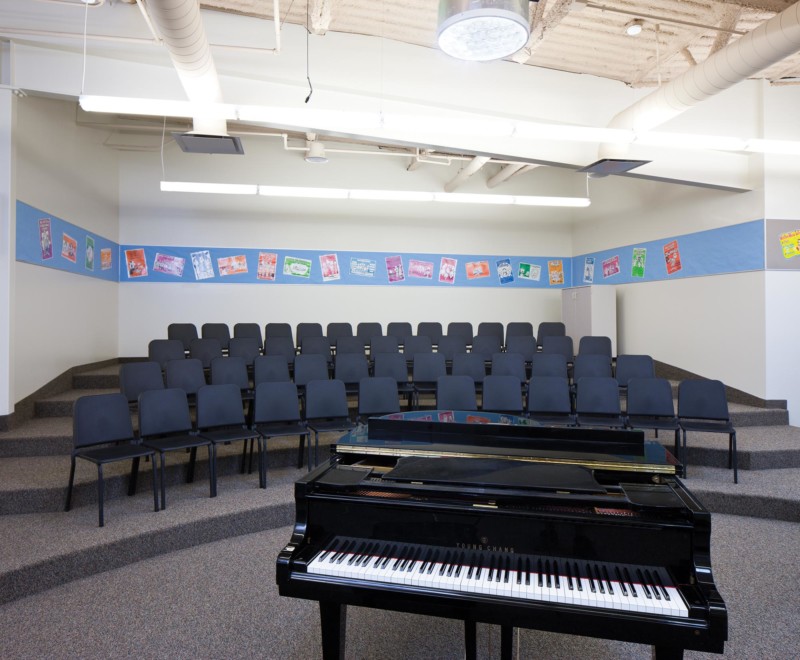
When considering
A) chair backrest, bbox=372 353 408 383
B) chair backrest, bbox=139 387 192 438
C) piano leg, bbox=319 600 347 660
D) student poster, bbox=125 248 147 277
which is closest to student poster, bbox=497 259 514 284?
chair backrest, bbox=372 353 408 383

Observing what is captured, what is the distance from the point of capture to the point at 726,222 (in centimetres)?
639

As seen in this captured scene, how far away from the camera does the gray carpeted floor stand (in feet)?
8.09

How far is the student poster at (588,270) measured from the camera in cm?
893

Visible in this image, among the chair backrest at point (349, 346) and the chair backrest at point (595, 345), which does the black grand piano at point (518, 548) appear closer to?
the chair backrest at point (349, 346)

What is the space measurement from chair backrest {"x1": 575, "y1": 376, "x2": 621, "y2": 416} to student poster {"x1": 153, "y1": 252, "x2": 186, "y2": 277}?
6.10m

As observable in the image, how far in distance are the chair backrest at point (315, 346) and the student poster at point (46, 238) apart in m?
2.85

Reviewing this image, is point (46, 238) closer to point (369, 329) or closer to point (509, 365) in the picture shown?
point (369, 329)

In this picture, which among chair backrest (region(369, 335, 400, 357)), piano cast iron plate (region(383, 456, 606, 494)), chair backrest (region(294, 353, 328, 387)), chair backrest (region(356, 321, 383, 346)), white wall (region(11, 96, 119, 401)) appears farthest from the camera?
chair backrest (region(356, 321, 383, 346))

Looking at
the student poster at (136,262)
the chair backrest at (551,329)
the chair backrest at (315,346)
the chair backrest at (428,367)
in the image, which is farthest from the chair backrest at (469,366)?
the student poster at (136,262)

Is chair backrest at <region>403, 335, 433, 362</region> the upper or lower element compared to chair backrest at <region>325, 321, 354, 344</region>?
lower

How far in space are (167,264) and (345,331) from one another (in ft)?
9.50

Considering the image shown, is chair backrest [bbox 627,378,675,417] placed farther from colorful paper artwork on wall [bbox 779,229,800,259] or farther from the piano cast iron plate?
the piano cast iron plate

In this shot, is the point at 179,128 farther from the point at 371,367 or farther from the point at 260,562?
the point at 260,562

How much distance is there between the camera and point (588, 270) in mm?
9047
